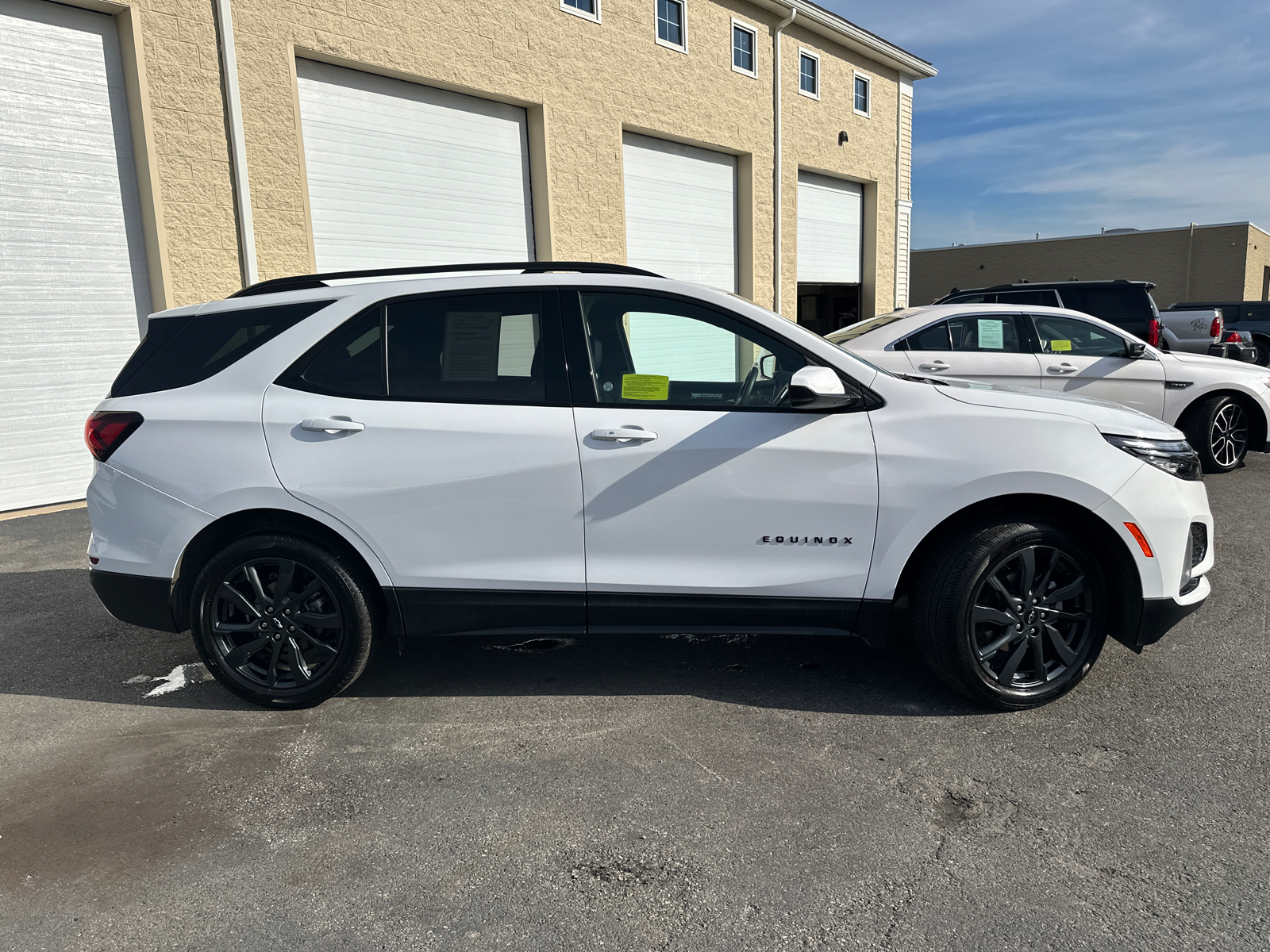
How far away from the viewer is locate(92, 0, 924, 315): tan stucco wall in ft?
27.2

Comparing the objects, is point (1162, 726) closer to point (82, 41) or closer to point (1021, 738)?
point (1021, 738)

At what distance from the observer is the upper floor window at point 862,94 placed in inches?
715

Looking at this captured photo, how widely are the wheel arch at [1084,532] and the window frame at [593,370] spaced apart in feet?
1.92

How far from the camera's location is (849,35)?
17203mm

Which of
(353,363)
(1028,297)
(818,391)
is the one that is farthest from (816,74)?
(353,363)

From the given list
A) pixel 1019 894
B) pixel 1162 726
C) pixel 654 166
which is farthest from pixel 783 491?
pixel 654 166

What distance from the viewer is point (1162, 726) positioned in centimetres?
330

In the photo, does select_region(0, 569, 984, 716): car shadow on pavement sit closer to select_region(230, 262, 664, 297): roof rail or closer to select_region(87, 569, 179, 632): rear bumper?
select_region(87, 569, 179, 632): rear bumper

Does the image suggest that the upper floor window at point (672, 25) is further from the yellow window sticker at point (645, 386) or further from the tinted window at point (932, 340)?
the yellow window sticker at point (645, 386)

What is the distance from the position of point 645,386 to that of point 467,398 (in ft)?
2.37

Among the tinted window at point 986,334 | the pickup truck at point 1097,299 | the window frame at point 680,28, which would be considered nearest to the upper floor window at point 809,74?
the window frame at point 680,28

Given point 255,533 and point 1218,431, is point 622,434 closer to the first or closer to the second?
point 255,533

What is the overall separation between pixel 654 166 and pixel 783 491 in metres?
11.5

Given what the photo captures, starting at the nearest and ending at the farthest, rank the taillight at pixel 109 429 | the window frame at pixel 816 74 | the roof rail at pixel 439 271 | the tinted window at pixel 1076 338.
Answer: the taillight at pixel 109 429 < the roof rail at pixel 439 271 < the tinted window at pixel 1076 338 < the window frame at pixel 816 74
